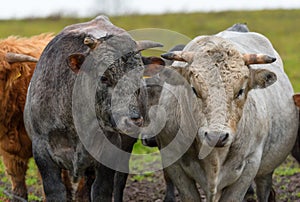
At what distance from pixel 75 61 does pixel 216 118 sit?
4.43 feet

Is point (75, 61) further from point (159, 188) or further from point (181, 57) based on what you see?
point (159, 188)

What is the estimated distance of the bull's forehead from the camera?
19.7ft

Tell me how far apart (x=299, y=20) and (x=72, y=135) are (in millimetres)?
22674

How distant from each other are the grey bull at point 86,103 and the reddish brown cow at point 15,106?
1332mm

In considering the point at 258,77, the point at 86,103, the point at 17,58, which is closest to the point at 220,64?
the point at 258,77

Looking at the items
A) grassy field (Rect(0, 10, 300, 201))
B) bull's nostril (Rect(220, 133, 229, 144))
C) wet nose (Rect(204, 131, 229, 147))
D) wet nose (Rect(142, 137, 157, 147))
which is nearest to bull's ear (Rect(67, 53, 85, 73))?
wet nose (Rect(142, 137, 157, 147))

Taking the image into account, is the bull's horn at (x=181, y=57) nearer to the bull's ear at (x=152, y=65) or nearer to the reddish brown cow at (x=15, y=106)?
the bull's ear at (x=152, y=65)

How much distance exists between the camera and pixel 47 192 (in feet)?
22.0

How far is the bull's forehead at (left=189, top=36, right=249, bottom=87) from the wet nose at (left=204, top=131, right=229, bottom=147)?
0.44 m

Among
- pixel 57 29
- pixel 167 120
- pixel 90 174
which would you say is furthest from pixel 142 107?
pixel 57 29

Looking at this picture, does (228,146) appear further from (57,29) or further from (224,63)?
(57,29)

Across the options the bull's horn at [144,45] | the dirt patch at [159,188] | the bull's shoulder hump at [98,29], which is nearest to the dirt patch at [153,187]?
the dirt patch at [159,188]

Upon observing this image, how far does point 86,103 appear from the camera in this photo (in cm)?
641

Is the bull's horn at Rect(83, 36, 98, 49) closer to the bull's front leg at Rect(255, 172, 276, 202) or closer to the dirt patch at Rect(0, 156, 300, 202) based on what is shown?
the bull's front leg at Rect(255, 172, 276, 202)
